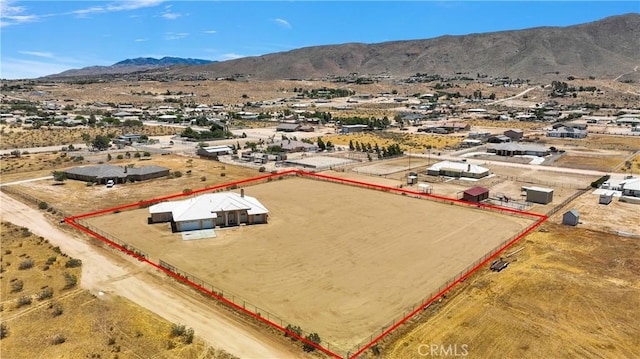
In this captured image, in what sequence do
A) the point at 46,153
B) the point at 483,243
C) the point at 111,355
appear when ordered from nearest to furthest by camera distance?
the point at 111,355 < the point at 483,243 < the point at 46,153

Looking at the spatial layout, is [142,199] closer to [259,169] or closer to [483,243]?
[259,169]

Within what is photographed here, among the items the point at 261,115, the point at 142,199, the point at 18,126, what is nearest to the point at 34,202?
the point at 142,199

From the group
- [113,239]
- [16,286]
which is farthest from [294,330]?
[113,239]

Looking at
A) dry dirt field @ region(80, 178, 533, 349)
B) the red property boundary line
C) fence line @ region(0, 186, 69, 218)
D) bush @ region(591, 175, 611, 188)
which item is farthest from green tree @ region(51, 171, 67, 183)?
bush @ region(591, 175, 611, 188)

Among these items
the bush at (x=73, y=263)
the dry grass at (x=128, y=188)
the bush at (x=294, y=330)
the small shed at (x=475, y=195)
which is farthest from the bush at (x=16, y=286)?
the small shed at (x=475, y=195)

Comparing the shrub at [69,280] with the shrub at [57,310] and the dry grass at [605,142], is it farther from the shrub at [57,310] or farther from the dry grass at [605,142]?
the dry grass at [605,142]
